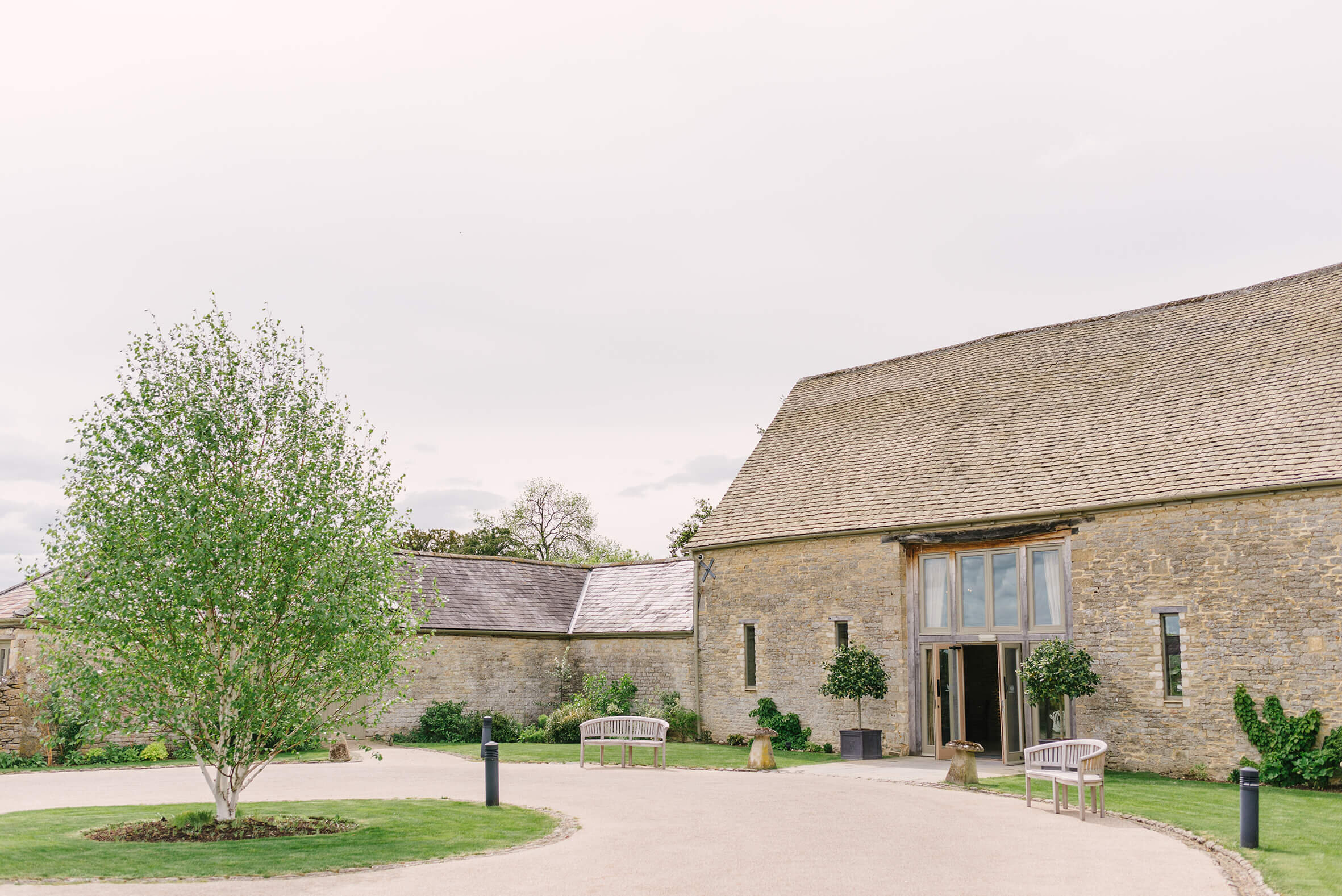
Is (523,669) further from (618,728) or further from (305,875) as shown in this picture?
(305,875)

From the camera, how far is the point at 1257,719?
1719cm

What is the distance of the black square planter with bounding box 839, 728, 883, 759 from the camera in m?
21.2

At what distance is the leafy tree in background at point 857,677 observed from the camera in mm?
21625

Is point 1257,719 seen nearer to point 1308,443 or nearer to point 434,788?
point 1308,443

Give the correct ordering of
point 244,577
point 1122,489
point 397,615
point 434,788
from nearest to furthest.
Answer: point 244,577, point 397,615, point 434,788, point 1122,489

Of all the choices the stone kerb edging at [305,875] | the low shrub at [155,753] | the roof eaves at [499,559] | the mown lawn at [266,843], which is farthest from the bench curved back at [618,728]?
the roof eaves at [499,559]

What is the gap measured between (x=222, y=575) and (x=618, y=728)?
10950 mm

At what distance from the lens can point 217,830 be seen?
12.2 m

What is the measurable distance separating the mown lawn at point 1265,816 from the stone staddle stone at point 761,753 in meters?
3.92

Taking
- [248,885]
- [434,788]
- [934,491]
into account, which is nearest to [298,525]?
[248,885]

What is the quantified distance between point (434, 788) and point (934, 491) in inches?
456

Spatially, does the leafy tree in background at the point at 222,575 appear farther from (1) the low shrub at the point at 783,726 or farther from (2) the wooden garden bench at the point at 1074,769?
(1) the low shrub at the point at 783,726

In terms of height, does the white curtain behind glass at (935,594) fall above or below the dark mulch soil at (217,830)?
above

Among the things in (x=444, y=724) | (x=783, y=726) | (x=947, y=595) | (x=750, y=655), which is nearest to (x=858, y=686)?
(x=947, y=595)
